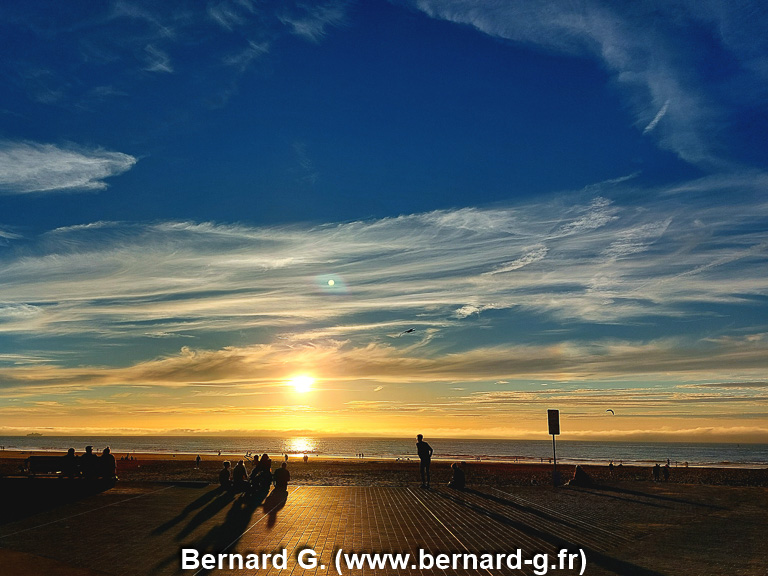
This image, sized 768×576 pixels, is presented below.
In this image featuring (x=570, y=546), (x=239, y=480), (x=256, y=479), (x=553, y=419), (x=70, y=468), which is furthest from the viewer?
(x=553, y=419)

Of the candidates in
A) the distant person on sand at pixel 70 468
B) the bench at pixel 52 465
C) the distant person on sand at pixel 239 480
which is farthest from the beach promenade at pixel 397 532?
the bench at pixel 52 465

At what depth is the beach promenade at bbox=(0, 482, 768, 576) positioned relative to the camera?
9445 millimetres

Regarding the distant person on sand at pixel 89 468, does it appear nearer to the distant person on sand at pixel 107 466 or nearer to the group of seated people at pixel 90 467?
the group of seated people at pixel 90 467

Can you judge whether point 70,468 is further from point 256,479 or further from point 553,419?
point 553,419

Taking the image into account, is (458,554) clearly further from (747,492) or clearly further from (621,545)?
(747,492)

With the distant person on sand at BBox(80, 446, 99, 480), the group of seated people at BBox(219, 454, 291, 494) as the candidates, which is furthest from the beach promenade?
the distant person on sand at BBox(80, 446, 99, 480)

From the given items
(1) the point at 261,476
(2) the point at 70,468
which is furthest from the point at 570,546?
(2) the point at 70,468

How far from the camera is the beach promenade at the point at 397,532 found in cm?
945

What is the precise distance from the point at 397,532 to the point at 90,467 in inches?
520

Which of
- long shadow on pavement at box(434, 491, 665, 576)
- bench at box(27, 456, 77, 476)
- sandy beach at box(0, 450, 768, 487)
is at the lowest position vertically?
sandy beach at box(0, 450, 768, 487)

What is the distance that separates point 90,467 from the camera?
20.7 m

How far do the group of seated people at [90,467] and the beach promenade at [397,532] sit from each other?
1362 millimetres

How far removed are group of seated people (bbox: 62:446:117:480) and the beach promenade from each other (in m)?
1.36

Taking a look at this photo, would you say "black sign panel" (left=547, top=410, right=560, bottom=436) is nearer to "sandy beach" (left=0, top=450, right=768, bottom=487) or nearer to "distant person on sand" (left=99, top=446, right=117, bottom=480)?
"sandy beach" (left=0, top=450, right=768, bottom=487)
